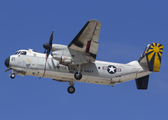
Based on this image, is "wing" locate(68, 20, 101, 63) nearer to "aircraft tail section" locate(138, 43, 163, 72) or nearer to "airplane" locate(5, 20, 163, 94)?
"airplane" locate(5, 20, 163, 94)

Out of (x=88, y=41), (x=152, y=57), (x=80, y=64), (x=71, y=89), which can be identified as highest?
(x=88, y=41)

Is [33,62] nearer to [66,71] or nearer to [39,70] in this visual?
[39,70]

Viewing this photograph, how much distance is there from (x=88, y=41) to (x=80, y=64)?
253cm

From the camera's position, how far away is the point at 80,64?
→ 29.7 m

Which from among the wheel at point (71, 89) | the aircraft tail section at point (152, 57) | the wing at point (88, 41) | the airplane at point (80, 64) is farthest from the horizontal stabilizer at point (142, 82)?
the wheel at point (71, 89)

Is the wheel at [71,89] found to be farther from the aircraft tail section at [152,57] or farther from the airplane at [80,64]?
the aircraft tail section at [152,57]

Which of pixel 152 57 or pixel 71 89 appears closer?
pixel 71 89

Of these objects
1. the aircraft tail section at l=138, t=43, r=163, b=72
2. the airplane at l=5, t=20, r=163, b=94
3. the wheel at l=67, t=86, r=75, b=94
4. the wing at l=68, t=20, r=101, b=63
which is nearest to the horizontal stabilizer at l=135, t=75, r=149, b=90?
the airplane at l=5, t=20, r=163, b=94

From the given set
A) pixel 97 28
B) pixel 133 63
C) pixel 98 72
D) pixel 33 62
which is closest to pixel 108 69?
pixel 98 72

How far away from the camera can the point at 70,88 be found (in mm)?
32125

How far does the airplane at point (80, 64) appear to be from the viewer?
28594 millimetres

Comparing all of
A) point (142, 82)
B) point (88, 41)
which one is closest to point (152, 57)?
point (142, 82)

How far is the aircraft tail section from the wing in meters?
5.81

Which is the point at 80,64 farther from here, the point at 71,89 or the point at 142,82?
the point at 142,82
